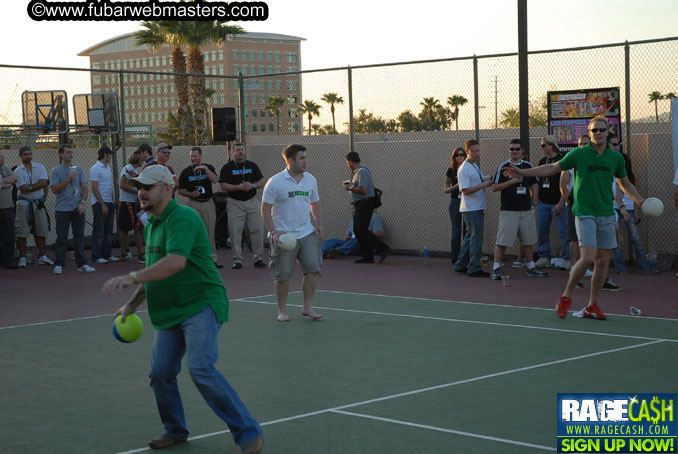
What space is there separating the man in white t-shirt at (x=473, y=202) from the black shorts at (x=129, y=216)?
247 inches

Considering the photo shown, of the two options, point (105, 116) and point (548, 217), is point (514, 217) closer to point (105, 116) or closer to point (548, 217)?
point (548, 217)

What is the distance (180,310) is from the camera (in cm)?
589

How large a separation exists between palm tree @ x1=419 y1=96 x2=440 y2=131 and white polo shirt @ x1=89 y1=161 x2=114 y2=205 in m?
6.03

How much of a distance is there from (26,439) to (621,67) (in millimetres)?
11650

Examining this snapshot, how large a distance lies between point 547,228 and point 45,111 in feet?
35.6

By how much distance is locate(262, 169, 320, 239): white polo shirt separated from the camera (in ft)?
36.0

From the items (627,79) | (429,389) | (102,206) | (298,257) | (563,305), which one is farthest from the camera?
(102,206)

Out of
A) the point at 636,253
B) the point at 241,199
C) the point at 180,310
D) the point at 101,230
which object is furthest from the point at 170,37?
the point at 180,310

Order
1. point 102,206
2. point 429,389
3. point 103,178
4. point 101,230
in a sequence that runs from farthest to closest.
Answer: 1. point 101,230
2. point 103,178
3. point 102,206
4. point 429,389

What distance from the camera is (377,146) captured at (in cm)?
1906

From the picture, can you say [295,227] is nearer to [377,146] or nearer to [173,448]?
[173,448]

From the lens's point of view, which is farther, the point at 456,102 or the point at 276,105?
the point at 276,105

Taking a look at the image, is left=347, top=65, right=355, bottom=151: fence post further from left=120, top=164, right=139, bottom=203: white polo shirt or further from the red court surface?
left=120, top=164, right=139, bottom=203: white polo shirt

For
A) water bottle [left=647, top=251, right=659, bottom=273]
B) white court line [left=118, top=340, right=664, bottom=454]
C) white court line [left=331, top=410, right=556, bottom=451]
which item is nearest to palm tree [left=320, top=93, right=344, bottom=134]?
water bottle [left=647, top=251, right=659, bottom=273]
